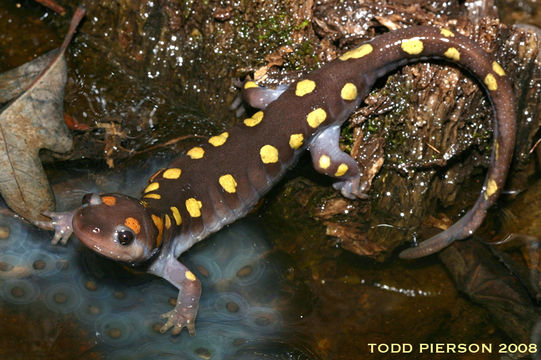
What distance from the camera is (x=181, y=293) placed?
342cm

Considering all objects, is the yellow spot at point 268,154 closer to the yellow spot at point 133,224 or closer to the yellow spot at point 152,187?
the yellow spot at point 152,187

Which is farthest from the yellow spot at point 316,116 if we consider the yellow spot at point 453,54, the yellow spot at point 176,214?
the yellow spot at point 176,214

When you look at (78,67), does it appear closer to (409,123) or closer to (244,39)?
(244,39)

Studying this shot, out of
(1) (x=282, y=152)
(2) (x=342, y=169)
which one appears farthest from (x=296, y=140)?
(2) (x=342, y=169)

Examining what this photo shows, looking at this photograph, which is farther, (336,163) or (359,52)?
(336,163)

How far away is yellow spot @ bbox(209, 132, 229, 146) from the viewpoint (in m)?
3.57

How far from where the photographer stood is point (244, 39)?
148 inches

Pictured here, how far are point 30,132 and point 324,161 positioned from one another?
1.74 m

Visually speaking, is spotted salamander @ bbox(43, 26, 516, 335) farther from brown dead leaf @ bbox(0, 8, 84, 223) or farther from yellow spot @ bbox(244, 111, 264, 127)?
brown dead leaf @ bbox(0, 8, 84, 223)

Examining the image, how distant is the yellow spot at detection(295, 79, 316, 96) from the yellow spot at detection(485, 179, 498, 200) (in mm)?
1250

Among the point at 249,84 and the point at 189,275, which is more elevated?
the point at 249,84

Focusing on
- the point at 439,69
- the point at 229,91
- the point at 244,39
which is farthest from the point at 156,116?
the point at 439,69

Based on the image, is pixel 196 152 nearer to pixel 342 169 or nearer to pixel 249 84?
pixel 249 84

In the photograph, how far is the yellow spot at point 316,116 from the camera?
11.5 ft
